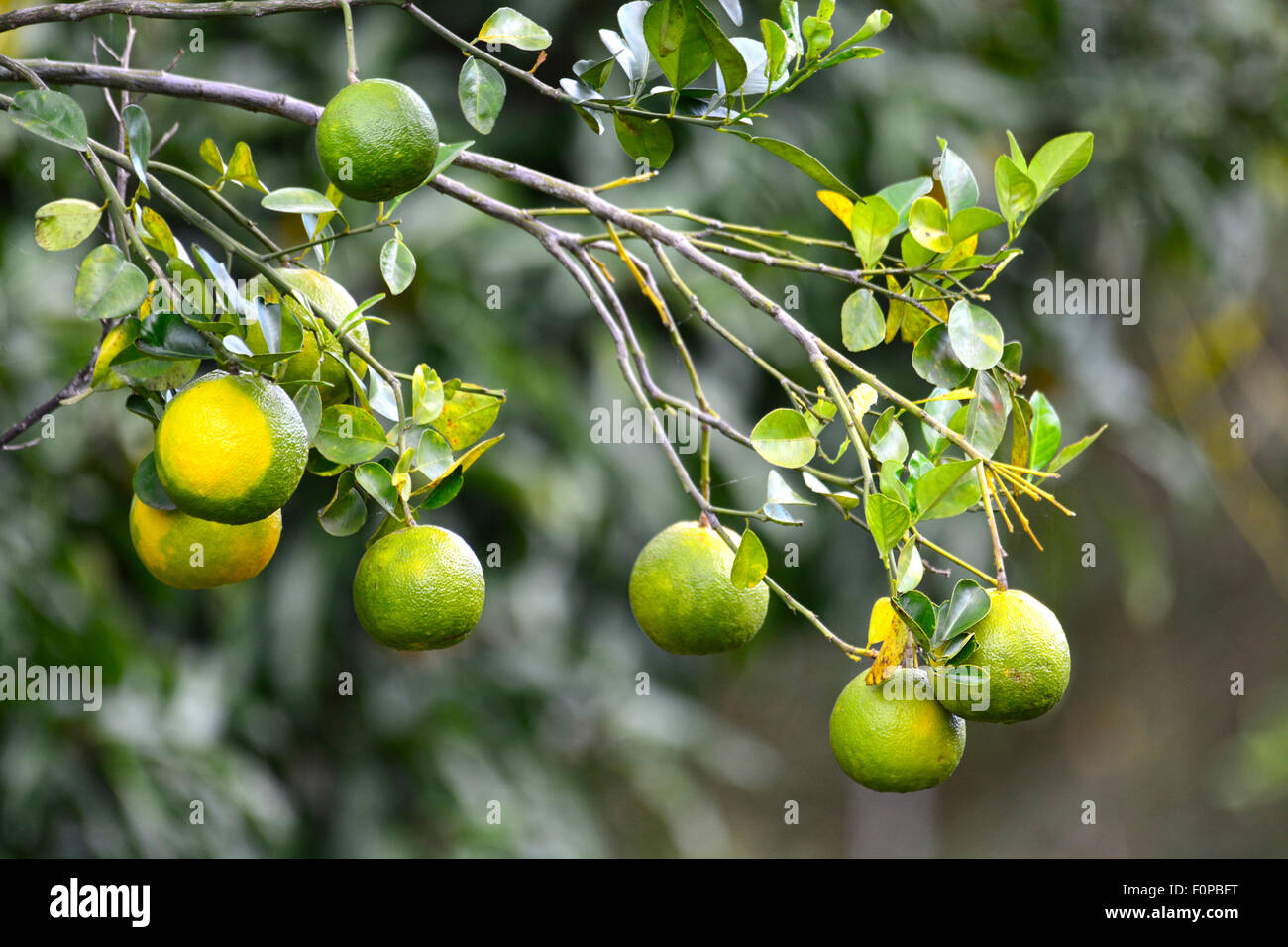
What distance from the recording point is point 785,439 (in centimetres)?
50

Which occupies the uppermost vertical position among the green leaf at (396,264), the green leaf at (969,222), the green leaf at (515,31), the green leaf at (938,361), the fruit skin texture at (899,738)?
the green leaf at (515,31)

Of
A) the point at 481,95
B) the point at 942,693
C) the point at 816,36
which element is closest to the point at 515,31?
the point at 481,95

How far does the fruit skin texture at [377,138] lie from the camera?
469 mm

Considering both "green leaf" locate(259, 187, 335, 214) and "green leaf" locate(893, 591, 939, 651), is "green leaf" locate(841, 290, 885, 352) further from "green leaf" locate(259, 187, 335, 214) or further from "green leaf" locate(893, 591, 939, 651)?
"green leaf" locate(259, 187, 335, 214)

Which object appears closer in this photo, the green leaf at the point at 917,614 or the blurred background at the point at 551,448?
the green leaf at the point at 917,614

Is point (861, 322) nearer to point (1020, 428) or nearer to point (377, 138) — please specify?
point (1020, 428)

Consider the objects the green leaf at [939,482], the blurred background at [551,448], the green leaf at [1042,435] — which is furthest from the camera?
the blurred background at [551,448]

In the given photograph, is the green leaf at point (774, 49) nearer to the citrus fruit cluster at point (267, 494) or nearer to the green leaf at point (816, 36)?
the green leaf at point (816, 36)

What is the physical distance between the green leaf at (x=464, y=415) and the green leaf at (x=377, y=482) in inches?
2.0

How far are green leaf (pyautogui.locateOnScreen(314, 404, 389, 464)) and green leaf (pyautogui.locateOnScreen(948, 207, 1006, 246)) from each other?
27 cm

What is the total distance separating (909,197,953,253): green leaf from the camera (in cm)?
51

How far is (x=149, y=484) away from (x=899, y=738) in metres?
0.36

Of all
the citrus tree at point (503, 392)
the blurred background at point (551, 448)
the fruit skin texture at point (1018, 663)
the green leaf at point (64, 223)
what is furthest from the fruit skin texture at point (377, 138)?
the blurred background at point (551, 448)
